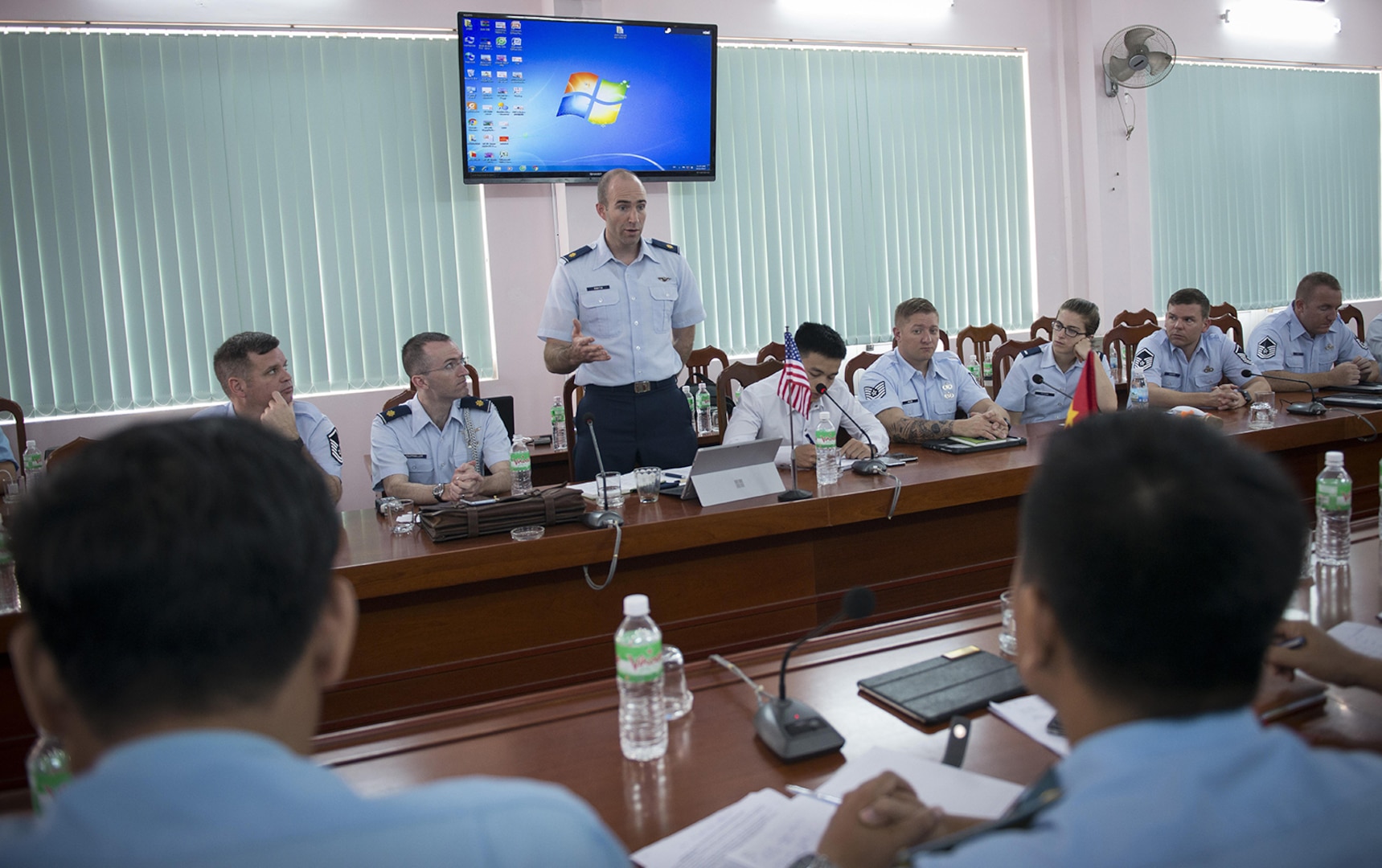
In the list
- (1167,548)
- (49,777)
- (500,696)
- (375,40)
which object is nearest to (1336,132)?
(375,40)

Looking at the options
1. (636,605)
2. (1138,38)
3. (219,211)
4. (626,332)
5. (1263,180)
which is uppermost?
(1138,38)

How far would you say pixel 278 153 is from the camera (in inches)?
181

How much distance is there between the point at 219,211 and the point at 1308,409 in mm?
4721

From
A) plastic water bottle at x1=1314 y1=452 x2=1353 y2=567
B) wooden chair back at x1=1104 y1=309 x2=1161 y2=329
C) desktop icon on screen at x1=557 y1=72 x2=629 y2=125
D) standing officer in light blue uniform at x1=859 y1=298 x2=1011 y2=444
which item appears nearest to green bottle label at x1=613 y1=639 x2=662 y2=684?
plastic water bottle at x1=1314 y1=452 x2=1353 y2=567

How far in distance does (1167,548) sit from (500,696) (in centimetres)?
180

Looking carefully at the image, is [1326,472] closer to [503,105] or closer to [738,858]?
[738,858]

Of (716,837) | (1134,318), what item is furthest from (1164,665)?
(1134,318)

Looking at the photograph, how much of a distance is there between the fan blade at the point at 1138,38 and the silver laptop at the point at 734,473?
458 centimetres

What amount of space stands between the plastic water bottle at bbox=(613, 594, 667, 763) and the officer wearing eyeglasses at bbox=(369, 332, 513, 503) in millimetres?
1785

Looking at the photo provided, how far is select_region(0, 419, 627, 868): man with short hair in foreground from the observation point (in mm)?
528

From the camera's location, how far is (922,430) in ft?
11.2

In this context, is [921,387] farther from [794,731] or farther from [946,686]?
[794,731]

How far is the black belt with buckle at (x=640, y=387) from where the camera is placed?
3590 mm

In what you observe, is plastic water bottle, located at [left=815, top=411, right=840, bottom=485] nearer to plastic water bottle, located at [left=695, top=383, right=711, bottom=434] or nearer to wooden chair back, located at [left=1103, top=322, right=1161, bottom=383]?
plastic water bottle, located at [left=695, top=383, right=711, bottom=434]
